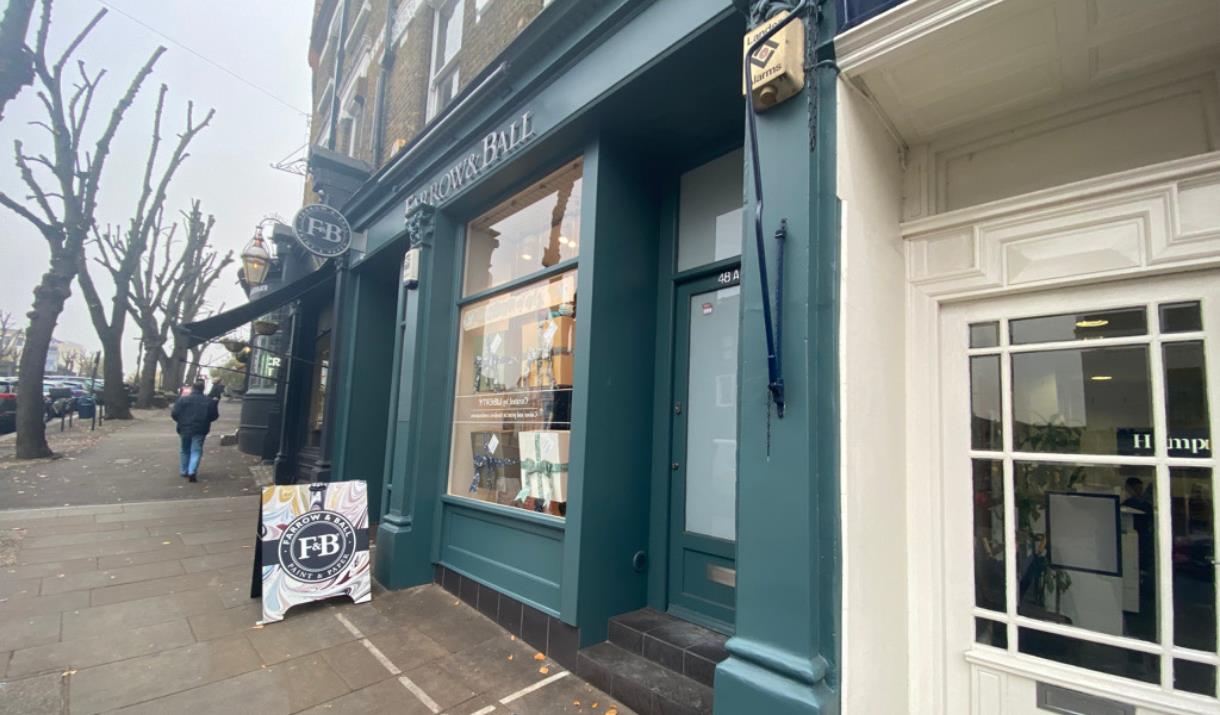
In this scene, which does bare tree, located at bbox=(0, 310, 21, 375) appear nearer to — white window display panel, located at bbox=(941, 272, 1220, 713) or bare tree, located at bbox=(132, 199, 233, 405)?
bare tree, located at bbox=(132, 199, 233, 405)

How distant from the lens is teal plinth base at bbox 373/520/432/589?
525 cm

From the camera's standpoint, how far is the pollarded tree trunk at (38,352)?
37.3 feet

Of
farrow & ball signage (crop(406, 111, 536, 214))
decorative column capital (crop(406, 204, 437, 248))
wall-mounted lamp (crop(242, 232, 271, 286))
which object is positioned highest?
wall-mounted lamp (crop(242, 232, 271, 286))

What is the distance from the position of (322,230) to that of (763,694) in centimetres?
833

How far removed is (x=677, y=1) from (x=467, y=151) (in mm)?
2833

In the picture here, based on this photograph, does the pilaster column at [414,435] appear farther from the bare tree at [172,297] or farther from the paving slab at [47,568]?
the bare tree at [172,297]

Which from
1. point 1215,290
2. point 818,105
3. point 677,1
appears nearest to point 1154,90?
point 1215,290

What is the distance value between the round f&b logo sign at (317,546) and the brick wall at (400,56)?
4.91 metres

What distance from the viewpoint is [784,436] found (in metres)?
2.52

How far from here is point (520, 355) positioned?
4.98 metres

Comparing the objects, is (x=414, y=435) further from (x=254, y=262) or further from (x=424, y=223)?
(x=254, y=262)

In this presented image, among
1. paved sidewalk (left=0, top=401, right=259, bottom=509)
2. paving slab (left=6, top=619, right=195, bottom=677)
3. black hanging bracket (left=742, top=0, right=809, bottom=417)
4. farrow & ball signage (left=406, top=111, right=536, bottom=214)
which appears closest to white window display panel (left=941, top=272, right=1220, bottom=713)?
black hanging bracket (left=742, top=0, right=809, bottom=417)

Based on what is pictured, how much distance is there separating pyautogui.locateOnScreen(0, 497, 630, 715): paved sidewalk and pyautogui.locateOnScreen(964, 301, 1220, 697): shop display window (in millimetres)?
2256

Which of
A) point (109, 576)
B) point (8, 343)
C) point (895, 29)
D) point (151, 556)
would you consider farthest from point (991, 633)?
point (8, 343)
